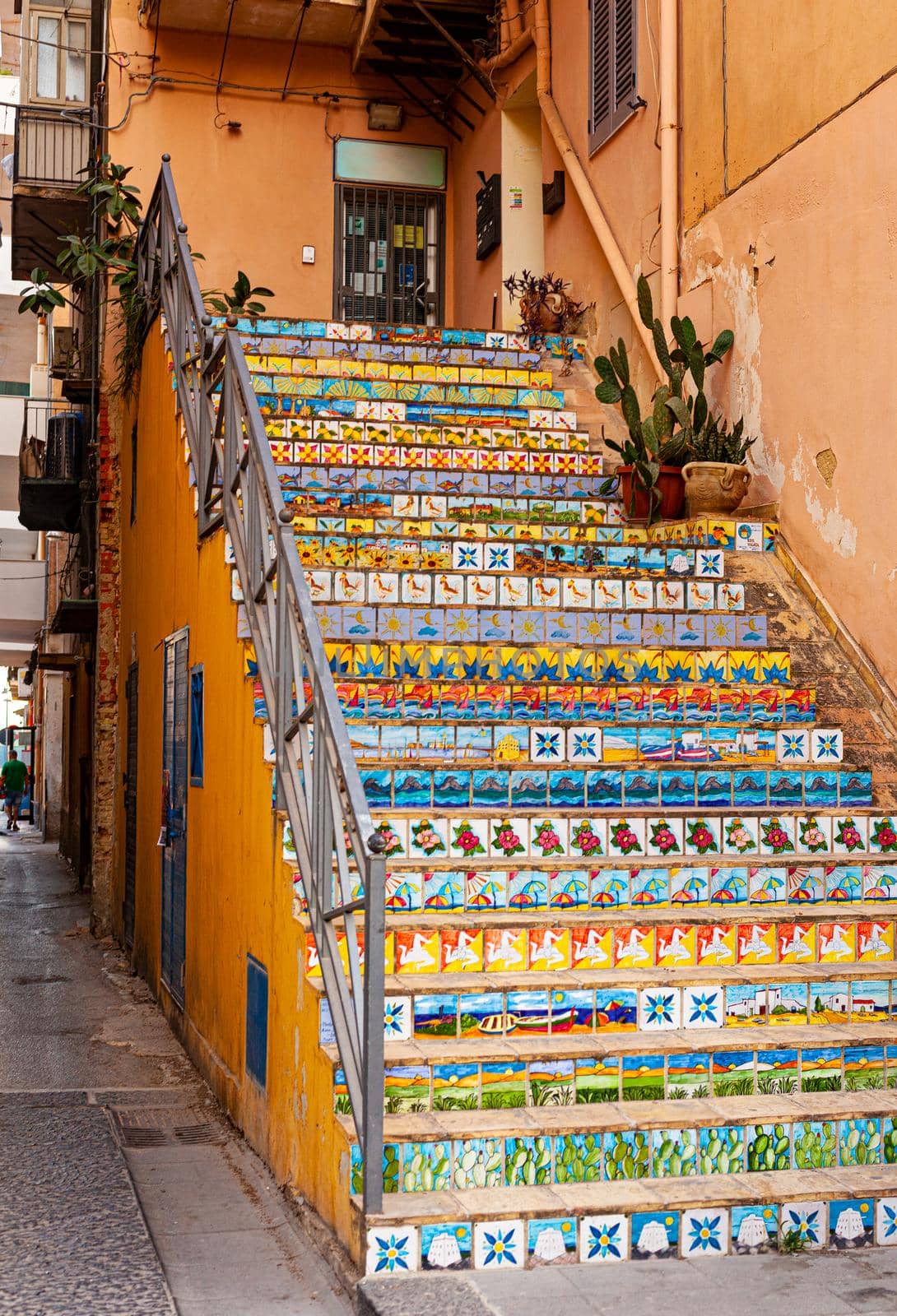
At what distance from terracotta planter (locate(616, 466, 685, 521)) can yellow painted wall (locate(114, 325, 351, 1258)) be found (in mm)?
2242

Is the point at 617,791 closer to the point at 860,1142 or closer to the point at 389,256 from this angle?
the point at 860,1142

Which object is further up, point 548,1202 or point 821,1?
point 821,1

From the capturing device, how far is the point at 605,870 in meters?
4.53

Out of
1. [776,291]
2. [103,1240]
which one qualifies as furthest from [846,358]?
[103,1240]

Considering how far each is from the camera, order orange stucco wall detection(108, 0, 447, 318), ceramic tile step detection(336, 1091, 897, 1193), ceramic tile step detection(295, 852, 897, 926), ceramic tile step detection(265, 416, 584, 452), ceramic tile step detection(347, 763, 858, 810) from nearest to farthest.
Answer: ceramic tile step detection(336, 1091, 897, 1193)
ceramic tile step detection(295, 852, 897, 926)
ceramic tile step detection(347, 763, 858, 810)
ceramic tile step detection(265, 416, 584, 452)
orange stucco wall detection(108, 0, 447, 318)

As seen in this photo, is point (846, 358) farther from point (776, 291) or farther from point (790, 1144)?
point (790, 1144)

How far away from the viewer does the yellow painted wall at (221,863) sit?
13.4 feet

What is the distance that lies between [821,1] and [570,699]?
3.39 metres

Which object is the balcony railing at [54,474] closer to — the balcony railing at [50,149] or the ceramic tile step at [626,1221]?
the balcony railing at [50,149]

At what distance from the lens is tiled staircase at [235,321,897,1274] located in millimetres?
3533

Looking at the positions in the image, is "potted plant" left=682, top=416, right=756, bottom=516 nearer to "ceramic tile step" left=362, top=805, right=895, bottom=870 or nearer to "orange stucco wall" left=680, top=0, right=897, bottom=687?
"orange stucco wall" left=680, top=0, right=897, bottom=687

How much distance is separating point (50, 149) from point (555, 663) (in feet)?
29.7

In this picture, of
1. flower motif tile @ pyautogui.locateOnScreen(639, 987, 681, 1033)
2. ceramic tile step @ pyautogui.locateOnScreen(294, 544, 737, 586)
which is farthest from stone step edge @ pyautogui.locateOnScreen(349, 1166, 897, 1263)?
ceramic tile step @ pyautogui.locateOnScreen(294, 544, 737, 586)

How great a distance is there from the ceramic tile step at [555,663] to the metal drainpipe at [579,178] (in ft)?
8.83
